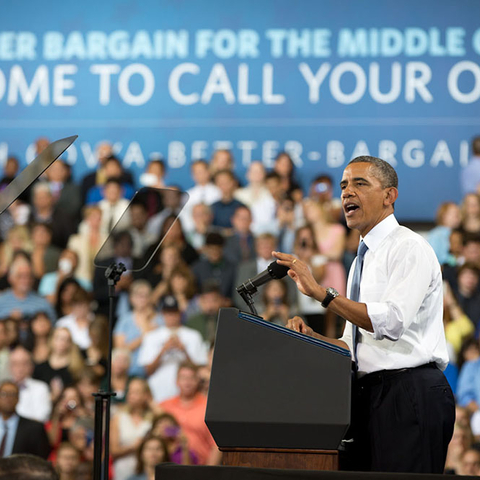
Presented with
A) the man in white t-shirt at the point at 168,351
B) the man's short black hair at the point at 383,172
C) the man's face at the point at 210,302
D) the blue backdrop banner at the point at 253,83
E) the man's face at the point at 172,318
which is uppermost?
the blue backdrop banner at the point at 253,83

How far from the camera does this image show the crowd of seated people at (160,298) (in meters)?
5.00

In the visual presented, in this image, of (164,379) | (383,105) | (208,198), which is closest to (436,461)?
(164,379)

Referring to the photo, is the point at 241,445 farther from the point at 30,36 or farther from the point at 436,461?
the point at 30,36

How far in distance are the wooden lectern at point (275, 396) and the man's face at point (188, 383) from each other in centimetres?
306

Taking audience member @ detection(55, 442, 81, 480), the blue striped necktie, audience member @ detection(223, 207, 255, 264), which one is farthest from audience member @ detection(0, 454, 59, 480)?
audience member @ detection(223, 207, 255, 264)

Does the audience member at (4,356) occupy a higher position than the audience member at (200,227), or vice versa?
the audience member at (200,227)

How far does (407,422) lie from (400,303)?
337 millimetres

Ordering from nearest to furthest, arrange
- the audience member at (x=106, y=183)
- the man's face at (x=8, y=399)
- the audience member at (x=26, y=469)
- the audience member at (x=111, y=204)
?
the audience member at (x=26, y=469), the man's face at (x=8, y=399), the audience member at (x=111, y=204), the audience member at (x=106, y=183)

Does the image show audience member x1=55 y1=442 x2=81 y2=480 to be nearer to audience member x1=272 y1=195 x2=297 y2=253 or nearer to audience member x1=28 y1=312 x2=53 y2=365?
audience member x1=28 y1=312 x2=53 y2=365

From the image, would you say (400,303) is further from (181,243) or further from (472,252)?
(181,243)

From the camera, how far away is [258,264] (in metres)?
5.35

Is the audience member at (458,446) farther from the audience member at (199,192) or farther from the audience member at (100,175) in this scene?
the audience member at (100,175)

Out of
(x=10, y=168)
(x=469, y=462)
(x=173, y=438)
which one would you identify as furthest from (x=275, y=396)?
(x=10, y=168)

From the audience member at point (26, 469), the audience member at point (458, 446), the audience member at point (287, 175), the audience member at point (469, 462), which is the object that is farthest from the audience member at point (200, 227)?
the audience member at point (26, 469)
